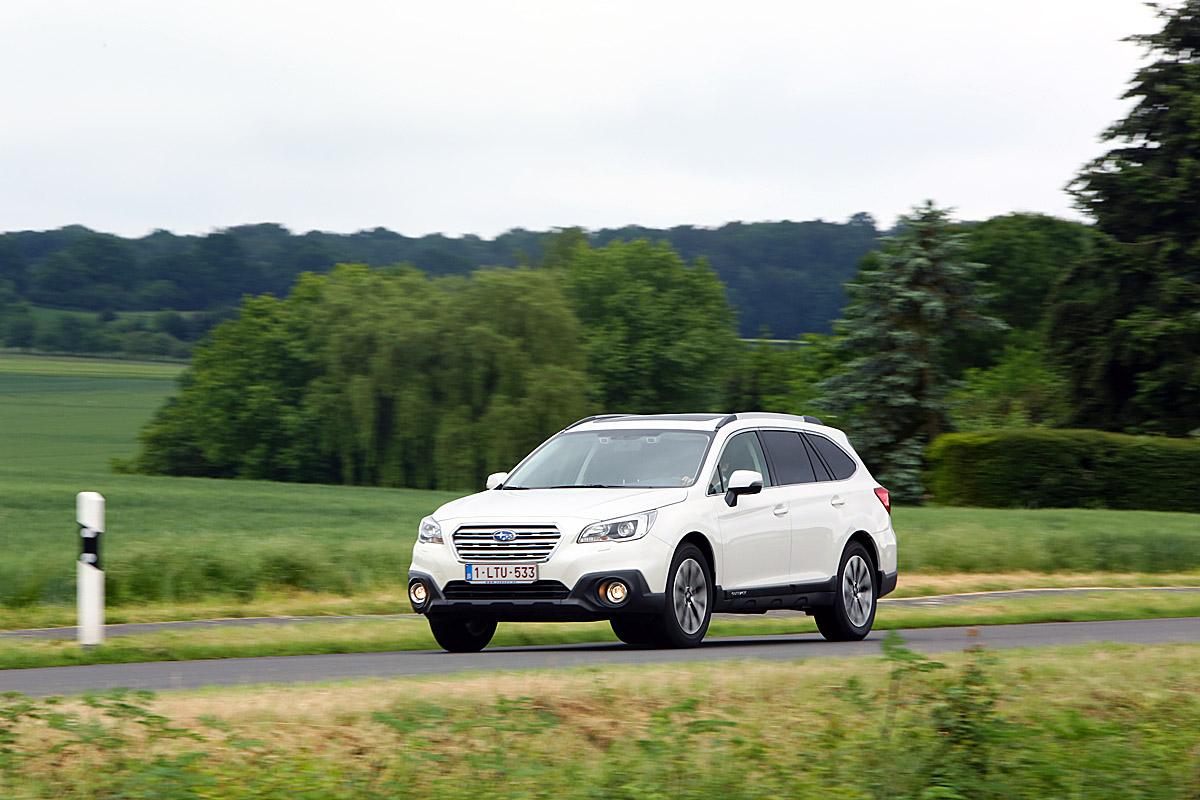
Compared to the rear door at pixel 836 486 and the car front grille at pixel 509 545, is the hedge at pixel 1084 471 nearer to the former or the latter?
the rear door at pixel 836 486

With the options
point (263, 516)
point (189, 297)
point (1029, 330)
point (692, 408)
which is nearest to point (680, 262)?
point (692, 408)

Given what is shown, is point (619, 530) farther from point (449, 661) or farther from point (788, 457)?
point (788, 457)

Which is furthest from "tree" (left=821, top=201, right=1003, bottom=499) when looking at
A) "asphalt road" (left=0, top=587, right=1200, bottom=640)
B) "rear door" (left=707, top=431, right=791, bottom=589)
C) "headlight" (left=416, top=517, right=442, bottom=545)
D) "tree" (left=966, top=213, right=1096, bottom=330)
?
"headlight" (left=416, top=517, right=442, bottom=545)

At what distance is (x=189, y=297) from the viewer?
11394 centimetres

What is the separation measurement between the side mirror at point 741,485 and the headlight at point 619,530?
109 centimetres

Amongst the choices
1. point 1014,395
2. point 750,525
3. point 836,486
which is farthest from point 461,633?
point 1014,395

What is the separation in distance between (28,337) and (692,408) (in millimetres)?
40523

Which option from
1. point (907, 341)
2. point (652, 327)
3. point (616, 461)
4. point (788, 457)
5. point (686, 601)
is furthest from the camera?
point (652, 327)

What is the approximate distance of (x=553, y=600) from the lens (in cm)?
1317

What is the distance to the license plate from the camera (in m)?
13.2

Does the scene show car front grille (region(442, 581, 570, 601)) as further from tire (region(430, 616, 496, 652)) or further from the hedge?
the hedge

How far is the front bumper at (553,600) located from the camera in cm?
1312

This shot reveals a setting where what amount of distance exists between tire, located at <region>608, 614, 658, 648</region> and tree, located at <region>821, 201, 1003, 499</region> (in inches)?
1874

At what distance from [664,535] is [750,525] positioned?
4.48ft
